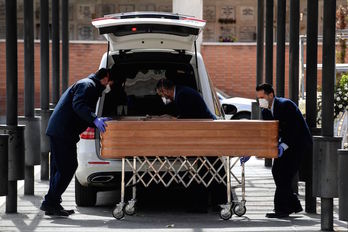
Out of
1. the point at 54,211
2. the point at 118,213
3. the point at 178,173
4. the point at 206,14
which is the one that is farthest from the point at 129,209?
the point at 206,14

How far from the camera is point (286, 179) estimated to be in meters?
12.5

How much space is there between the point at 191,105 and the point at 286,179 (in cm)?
140

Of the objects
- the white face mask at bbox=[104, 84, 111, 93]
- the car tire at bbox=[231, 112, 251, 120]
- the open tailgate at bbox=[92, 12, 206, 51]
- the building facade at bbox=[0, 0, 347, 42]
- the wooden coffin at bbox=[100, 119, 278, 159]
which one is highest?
the building facade at bbox=[0, 0, 347, 42]

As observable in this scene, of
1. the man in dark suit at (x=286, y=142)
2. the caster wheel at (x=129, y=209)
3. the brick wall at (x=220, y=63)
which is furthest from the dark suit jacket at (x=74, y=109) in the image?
the brick wall at (x=220, y=63)

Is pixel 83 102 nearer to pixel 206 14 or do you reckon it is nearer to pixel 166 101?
pixel 166 101

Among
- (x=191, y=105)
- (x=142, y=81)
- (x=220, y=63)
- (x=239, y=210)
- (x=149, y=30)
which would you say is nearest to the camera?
(x=239, y=210)

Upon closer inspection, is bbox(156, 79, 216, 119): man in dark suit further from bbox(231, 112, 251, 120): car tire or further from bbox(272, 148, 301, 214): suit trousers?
bbox(231, 112, 251, 120): car tire

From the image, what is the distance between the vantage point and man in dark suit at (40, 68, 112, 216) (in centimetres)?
1240

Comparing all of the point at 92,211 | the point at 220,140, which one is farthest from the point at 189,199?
the point at 220,140

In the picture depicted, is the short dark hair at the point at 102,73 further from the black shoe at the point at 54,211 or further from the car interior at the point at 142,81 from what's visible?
the black shoe at the point at 54,211

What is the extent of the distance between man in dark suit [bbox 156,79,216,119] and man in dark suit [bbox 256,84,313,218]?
2.41 ft

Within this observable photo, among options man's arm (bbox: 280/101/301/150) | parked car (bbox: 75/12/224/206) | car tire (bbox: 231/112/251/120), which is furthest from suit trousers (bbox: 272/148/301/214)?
car tire (bbox: 231/112/251/120)

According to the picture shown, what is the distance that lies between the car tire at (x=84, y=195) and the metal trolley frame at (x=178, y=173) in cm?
82

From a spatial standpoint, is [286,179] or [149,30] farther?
[149,30]
